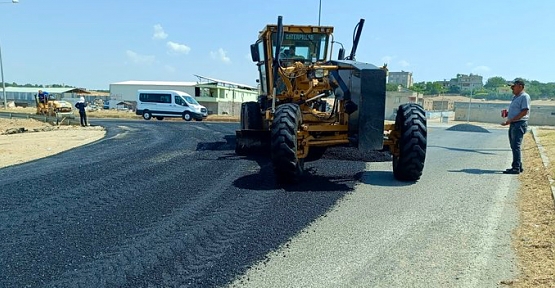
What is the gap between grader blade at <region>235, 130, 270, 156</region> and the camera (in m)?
8.72

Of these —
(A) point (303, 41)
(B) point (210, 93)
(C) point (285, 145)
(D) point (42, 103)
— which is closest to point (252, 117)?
(A) point (303, 41)

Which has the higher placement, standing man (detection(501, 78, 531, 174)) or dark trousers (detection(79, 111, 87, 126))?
standing man (detection(501, 78, 531, 174))

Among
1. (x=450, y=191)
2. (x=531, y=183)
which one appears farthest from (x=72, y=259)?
(x=531, y=183)

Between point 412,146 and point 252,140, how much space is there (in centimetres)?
374

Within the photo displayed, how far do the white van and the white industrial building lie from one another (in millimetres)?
13823

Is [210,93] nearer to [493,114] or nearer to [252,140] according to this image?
[493,114]

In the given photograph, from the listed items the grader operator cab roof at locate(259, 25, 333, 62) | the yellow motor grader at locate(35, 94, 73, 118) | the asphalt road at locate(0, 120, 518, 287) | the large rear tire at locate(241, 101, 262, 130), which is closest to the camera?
the asphalt road at locate(0, 120, 518, 287)

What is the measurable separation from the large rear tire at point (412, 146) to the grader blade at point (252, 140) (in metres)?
3.27

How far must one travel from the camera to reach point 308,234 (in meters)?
4.16

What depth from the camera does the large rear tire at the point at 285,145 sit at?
5.87m

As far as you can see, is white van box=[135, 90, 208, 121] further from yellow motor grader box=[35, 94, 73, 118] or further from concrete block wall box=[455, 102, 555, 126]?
concrete block wall box=[455, 102, 555, 126]

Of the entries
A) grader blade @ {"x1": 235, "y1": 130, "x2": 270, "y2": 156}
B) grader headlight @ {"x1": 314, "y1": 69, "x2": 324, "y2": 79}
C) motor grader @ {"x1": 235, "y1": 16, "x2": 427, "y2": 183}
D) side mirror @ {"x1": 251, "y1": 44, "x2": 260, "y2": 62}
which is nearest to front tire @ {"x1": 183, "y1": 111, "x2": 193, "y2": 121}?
side mirror @ {"x1": 251, "y1": 44, "x2": 260, "y2": 62}

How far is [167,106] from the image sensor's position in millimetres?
27656

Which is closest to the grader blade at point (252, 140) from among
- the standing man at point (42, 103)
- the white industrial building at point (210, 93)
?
the standing man at point (42, 103)
